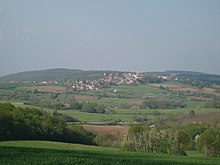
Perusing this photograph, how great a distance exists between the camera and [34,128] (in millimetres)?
54844

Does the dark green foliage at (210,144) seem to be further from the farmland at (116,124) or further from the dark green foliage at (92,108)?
the dark green foliage at (92,108)

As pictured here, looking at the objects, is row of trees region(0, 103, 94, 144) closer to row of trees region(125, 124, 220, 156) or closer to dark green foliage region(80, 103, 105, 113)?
row of trees region(125, 124, 220, 156)

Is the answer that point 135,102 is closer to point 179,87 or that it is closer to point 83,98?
point 83,98

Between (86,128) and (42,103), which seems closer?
(86,128)

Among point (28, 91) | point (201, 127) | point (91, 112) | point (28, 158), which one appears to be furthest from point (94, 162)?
point (28, 91)

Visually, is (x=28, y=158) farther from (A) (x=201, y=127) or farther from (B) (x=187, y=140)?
(A) (x=201, y=127)

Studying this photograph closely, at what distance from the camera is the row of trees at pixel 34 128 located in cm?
5114

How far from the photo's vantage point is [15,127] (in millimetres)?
51812

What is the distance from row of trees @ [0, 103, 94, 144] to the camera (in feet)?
168

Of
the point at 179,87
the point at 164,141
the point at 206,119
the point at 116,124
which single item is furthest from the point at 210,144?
the point at 179,87

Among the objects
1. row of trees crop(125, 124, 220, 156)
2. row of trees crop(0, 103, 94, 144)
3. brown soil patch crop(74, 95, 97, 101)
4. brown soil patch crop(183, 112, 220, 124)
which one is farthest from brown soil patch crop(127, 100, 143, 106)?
row of trees crop(125, 124, 220, 156)

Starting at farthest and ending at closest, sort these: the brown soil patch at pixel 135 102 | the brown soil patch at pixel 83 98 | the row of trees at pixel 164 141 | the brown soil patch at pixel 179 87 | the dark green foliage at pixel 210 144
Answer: the brown soil patch at pixel 179 87 < the brown soil patch at pixel 83 98 < the brown soil patch at pixel 135 102 < the row of trees at pixel 164 141 < the dark green foliage at pixel 210 144

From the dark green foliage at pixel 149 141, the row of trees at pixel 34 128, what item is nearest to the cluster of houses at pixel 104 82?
the row of trees at pixel 34 128

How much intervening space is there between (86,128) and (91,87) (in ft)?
316
